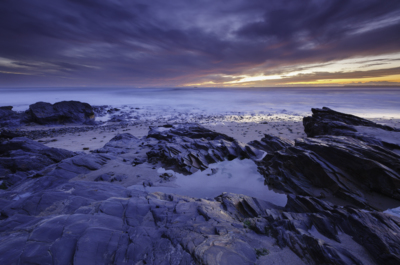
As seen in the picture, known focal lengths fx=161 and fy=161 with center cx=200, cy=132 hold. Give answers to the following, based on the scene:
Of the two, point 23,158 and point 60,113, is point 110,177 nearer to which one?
point 23,158

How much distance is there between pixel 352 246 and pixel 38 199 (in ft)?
29.7

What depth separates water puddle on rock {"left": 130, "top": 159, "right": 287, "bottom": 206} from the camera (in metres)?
7.99

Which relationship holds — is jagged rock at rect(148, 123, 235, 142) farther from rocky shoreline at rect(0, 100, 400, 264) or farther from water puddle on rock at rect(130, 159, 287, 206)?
water puddle on rock at rect(130, 159, 287, 206)

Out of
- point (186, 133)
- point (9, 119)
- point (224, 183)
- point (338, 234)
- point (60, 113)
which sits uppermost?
point (60, 113)

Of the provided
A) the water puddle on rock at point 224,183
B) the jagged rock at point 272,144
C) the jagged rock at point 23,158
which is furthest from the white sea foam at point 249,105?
the jagged rock at point 23,158

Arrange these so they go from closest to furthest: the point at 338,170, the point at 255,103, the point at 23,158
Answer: the point at 338,170 → the point at 23,158 → the point at 255,103

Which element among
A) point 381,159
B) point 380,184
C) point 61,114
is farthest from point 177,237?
point 61,114

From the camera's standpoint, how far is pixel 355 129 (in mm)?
10750

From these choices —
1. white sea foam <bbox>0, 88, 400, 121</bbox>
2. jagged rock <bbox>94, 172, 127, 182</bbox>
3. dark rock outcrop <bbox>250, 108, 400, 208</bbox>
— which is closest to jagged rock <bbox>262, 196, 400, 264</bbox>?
dark rock outcrop <bbox>250, 108, 400, 208</bbox>

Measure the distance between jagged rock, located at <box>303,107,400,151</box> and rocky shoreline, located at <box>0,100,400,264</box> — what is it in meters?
0.09

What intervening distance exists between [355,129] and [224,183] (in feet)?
31.9

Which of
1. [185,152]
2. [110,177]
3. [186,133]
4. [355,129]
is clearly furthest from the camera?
[186,133]

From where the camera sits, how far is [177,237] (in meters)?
4.08

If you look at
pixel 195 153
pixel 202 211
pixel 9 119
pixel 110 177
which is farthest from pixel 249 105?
pixel 9 119
